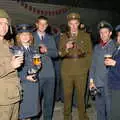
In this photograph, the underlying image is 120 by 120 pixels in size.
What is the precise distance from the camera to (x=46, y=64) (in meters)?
4.93

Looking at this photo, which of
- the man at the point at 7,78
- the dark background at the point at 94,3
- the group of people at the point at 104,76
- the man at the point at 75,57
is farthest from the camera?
the dark background at the point at 94,3

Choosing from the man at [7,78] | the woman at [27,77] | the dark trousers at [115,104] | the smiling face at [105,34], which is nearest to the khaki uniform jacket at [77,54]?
the smiling face at [105,34]

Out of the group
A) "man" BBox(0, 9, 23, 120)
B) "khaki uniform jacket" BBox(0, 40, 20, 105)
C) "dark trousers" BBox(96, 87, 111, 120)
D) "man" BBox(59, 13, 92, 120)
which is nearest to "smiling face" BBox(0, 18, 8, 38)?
"man" BBox(0, 9, 23, 120)

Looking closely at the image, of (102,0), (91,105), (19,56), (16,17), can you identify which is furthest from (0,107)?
(102,0)

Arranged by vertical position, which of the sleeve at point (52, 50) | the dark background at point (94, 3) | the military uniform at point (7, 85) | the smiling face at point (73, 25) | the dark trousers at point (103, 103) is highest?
the dark background at point (94, 3)

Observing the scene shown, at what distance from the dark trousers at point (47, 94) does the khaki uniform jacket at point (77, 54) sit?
1.18 ft

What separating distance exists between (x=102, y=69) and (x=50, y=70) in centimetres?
83

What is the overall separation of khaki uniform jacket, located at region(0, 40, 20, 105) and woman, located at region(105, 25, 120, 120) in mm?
1291

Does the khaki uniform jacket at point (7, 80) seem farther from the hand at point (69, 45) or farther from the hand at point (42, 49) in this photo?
the hand at point (69, 45)

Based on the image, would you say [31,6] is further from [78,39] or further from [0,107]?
[0,107]

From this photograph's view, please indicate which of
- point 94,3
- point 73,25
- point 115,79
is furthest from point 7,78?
point 94,3

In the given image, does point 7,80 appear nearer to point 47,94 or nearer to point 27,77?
point 27,77

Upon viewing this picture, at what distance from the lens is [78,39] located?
17.0 ft

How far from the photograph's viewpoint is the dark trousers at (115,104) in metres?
4.24
